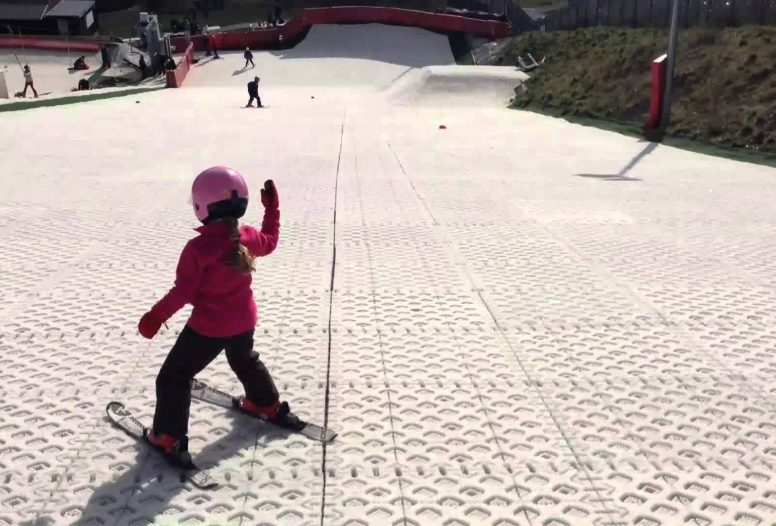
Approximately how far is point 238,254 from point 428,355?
2.01 meters

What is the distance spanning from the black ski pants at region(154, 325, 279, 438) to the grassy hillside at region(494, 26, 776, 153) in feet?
45.2

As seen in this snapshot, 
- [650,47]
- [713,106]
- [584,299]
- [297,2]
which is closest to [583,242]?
[584,299]

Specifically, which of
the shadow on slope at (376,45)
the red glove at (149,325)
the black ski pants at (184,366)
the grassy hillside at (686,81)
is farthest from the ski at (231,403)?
the shadow on slope at (376,45)

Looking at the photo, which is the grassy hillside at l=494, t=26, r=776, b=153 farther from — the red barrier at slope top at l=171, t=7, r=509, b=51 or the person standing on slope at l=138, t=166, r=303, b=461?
the red barrier at slope top at l=171, t=7, r=509, b=51

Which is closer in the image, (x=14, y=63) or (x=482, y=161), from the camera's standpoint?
(x=482, y=161)

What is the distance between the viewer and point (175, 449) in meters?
3.33

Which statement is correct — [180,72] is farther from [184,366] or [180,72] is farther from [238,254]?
[238,254]

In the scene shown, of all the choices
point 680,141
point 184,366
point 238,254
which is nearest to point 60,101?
point 680,141

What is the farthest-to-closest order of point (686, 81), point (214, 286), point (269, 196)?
point (686, 81)
point (269, 196)
point (214, 286)

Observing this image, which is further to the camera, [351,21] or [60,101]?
[351,21]

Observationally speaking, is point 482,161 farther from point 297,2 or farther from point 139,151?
point 297,2

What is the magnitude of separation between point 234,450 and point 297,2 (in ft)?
213

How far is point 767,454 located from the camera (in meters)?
3.52

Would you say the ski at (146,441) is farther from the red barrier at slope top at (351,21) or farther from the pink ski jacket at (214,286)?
the red barrier at slope top at (351,21)
